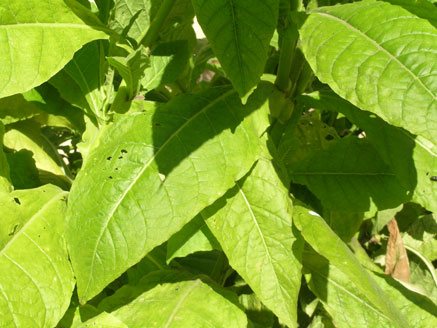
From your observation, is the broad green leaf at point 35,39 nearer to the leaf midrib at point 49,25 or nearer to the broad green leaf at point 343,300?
the leaf midrib at point 49,25

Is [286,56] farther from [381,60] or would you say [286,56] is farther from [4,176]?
[4,176]

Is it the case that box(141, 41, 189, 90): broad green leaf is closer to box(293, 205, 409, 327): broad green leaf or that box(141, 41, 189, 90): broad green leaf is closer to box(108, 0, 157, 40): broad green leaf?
box(108, 0, 157, 40): broad green leaf

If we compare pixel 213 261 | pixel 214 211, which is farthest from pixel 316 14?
pixel 213 261

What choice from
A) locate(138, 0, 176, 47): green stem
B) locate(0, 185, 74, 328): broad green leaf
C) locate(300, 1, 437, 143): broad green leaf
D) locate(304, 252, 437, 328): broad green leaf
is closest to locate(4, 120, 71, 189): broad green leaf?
locate(0, 185, 74, 328): broad green leaf

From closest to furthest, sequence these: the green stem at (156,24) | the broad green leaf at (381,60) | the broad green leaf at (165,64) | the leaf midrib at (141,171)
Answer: the broad green leaf at (381,60) → the leaf midrib at (141,171) → the green stem at (156,24) → the broad green leaf at (165,64)

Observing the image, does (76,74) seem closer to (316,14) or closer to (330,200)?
(316,14)

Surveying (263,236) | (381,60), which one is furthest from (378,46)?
(263,236)

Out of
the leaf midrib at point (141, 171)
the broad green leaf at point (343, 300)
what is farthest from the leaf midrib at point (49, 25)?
the broad green leaf at point (343, 300)
